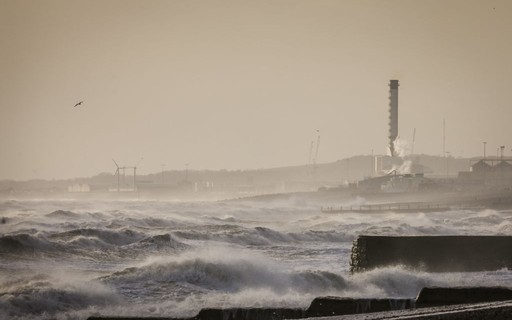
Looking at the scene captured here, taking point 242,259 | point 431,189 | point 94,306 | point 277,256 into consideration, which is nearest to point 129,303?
point 94,306

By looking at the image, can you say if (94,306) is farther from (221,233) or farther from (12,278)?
(221,233)

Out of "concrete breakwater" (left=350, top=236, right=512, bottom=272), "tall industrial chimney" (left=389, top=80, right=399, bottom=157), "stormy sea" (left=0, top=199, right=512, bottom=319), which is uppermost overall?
"tall industrial chimney" (left=389, top=80, right=399, bottom=157)

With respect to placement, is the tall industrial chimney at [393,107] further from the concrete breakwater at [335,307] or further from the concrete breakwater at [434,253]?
the concrete breakwater at [335,307]

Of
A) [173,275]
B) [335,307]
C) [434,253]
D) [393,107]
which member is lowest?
[173,275]

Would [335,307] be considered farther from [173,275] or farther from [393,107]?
[393,107]

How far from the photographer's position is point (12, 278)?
86.8ft

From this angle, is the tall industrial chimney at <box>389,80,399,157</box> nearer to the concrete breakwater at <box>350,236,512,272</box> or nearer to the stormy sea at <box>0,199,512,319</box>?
the stormy sea at <box>0,199,512,319</box>

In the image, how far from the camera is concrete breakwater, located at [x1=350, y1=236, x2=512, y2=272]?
23.0m

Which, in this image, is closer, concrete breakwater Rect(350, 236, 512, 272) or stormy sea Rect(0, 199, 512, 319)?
stormy sea Rect(0, 199, 512, 319)

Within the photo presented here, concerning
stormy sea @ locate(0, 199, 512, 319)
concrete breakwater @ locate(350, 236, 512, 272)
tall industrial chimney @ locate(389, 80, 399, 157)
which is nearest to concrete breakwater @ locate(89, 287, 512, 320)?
stormy sea @ locate(0, 199, 512, 319)

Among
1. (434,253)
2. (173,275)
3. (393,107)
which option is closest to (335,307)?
(434,253)

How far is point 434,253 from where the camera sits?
2406 cm

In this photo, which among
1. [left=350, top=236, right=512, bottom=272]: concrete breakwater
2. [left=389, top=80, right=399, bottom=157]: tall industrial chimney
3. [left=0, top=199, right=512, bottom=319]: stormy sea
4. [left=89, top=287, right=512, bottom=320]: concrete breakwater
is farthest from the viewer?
[left=389, top=80, right=399, bottom=157]: tall industrial chimney

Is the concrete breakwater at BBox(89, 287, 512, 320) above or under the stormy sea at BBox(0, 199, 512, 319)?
above
